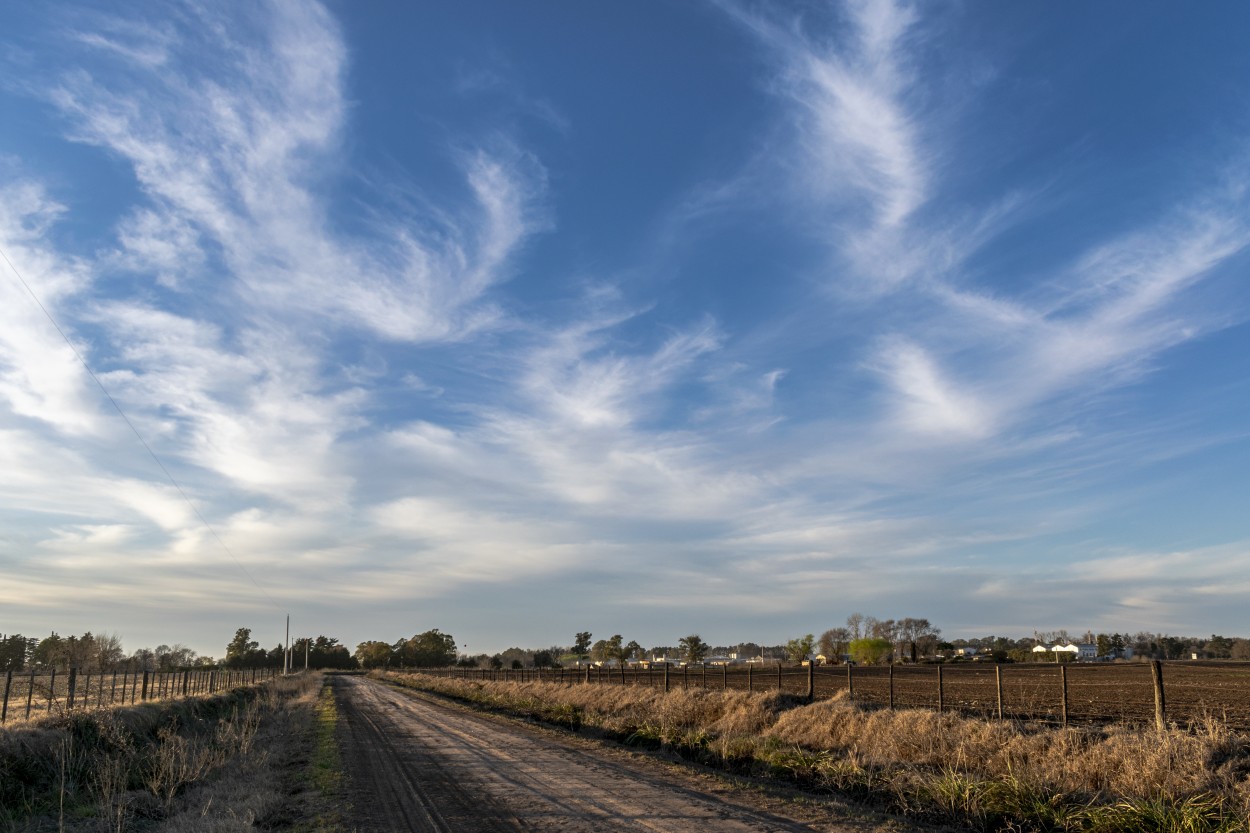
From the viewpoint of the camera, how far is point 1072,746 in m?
12.6

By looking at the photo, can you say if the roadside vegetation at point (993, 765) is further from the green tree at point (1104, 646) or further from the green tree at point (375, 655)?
the green tree at point (375, 655)

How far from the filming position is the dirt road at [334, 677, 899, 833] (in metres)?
10.8

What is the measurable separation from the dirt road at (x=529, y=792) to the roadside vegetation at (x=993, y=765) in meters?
1.73

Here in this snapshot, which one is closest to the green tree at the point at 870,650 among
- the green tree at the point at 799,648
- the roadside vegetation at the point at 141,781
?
the green tree at the point at 799,648

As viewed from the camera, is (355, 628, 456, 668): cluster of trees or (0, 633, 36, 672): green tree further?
(355, 628, 456, 668): cluster of trees

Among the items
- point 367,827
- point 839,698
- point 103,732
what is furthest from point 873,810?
point 103,732

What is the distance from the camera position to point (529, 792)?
13180 mm

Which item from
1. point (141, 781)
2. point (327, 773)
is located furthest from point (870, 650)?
point (141, 781)

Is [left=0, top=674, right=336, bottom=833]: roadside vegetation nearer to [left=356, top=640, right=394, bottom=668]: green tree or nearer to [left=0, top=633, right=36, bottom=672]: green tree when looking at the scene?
[left=0, top=633, right=36, bottom=672]: green tree

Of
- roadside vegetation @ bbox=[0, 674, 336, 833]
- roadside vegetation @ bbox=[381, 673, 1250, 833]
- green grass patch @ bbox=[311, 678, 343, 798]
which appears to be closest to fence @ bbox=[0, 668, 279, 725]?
roadside vegetation @ bbox=[0, 674, 336, 833]

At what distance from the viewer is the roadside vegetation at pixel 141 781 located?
11.7 metres

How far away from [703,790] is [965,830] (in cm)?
444

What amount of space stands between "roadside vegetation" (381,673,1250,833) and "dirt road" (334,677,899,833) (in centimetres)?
173

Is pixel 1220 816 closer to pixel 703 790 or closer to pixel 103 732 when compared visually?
pixel 703 790
